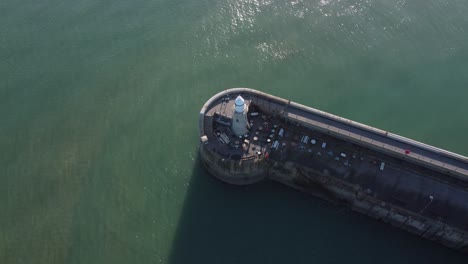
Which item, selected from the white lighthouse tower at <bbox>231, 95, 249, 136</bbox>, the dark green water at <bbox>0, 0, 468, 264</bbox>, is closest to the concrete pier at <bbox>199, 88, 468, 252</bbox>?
the white lighthouse tower at <bbox>231, 95, 249, 136</bbox>

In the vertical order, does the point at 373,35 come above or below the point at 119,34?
above

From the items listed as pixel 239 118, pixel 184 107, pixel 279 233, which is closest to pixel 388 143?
pixel 279 233

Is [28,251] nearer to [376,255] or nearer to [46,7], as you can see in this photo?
[376,255]

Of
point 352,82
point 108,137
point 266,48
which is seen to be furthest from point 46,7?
point 352,82

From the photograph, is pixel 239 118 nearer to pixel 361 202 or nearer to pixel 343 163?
pixel 343 163

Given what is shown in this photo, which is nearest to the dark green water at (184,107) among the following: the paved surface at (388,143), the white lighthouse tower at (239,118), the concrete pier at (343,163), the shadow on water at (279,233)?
the shadow on water at (279,233)

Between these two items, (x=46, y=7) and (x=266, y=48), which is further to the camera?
(x=46, y=7)

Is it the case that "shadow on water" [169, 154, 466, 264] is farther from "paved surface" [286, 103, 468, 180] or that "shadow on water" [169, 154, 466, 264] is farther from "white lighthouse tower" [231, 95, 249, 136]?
Result: "paved surface" [286, 103, 468, 180]
